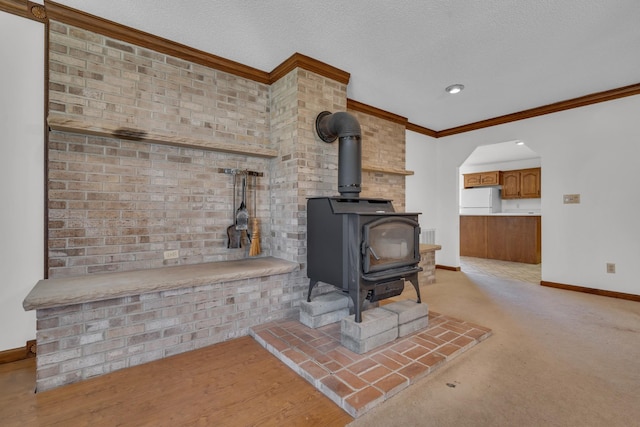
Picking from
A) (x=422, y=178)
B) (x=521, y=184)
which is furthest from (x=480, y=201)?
(x=422, y=178)

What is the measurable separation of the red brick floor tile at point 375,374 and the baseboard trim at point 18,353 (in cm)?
227

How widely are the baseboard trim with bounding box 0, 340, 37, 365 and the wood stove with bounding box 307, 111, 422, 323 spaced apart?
199 cm

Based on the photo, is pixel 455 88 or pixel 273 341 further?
pixel 455 88

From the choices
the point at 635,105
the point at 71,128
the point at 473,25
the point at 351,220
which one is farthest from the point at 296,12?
the point at 635,105

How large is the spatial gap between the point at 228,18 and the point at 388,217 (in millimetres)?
1890

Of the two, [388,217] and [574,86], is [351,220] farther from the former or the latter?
[574,86]

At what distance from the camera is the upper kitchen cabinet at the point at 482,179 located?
7113 mm

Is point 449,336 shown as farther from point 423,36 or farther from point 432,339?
point 423,36

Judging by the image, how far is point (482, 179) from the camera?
7.37m

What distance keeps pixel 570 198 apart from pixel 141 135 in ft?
15.8

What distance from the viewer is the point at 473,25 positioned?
2.21 m

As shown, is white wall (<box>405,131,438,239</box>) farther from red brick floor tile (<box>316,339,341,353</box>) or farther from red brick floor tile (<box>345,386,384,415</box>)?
red brick floor tile (<box>345,386,384,415</box>)

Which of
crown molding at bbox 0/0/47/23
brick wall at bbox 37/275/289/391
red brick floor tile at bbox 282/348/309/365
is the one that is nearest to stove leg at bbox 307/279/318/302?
brick wall at bbox 37/275/289/391

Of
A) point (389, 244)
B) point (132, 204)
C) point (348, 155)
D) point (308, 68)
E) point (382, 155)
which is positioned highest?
point (308, 68)
